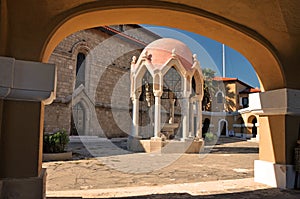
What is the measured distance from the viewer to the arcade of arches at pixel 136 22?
110 inches

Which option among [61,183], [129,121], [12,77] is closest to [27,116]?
[12,77]

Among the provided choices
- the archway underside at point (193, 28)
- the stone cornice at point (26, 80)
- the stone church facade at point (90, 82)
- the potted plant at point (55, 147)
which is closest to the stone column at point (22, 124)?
the stone cornice at point (26, 80)

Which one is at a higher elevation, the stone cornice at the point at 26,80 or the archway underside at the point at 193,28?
the archway underside at the point at 193,28

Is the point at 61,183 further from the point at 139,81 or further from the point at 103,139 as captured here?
the point at 103,139

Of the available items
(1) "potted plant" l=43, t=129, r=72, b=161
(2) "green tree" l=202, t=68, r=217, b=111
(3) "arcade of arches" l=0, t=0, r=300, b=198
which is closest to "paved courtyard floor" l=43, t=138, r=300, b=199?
(3) "arcade of arches" l=0, t=0, r=300, b=198

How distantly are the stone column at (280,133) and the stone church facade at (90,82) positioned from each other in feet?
44.2

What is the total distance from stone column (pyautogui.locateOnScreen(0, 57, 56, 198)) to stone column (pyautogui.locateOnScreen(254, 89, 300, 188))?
359 cm

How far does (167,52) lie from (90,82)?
839 cm

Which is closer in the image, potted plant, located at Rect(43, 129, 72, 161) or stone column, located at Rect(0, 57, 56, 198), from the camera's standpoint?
stone column, located at Rect(0, 57, 56, 198)

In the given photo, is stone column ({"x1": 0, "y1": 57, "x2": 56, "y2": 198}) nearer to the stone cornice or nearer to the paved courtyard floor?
the stone cornice

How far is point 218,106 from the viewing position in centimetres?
3612

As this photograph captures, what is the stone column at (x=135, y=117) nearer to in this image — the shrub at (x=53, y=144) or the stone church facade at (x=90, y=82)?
the shrub at (x=53, y=144)

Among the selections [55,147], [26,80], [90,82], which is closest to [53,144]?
[55,147]

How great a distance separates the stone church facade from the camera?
16.4 m
